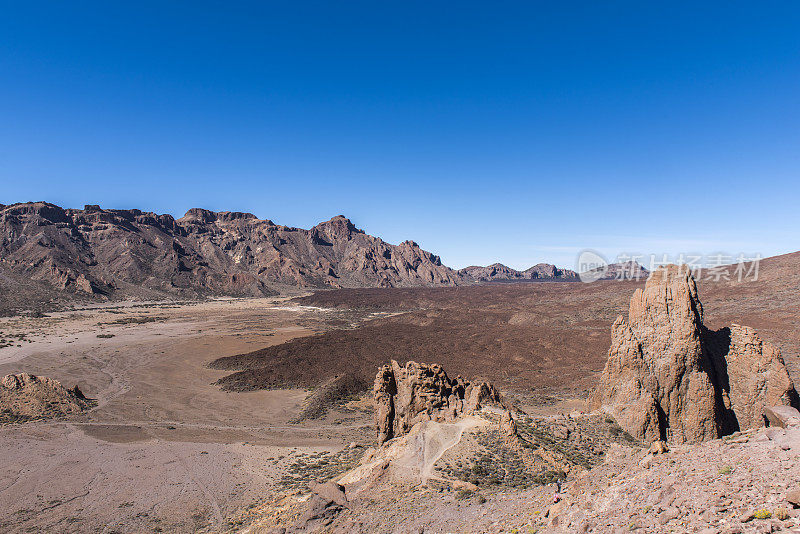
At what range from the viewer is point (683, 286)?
17031mm

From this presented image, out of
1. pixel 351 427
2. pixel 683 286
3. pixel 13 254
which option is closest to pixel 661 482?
pixel 683 286

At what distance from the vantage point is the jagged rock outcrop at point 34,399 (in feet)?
91.1

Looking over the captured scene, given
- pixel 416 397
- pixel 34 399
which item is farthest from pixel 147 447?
pixel 416 397

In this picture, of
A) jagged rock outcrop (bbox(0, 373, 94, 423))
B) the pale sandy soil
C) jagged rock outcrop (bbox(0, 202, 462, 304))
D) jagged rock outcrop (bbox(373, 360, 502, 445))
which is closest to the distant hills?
jagged rock outcrop (bbox(0, 202, 462, 304))

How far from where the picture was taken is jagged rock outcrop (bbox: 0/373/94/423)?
27.8 meters

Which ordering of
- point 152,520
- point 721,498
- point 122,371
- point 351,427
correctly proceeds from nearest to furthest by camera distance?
1. point 721,498
2. point 152,520
3. point 351,427
4. point 122,371

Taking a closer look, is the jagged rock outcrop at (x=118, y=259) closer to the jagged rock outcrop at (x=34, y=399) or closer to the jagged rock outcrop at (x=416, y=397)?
the jagged rock outcrop at (x=34, y=399)

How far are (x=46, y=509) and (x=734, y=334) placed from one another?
101 ft

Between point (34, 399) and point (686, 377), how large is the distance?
41204mm

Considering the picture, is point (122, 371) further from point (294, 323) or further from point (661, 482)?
point (661, 482)

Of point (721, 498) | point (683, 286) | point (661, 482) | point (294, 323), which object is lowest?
point (294, 323)

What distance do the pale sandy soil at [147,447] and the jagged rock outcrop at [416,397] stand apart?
6.41m

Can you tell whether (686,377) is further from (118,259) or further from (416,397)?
(118,259)

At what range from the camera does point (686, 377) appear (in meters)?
15.7
